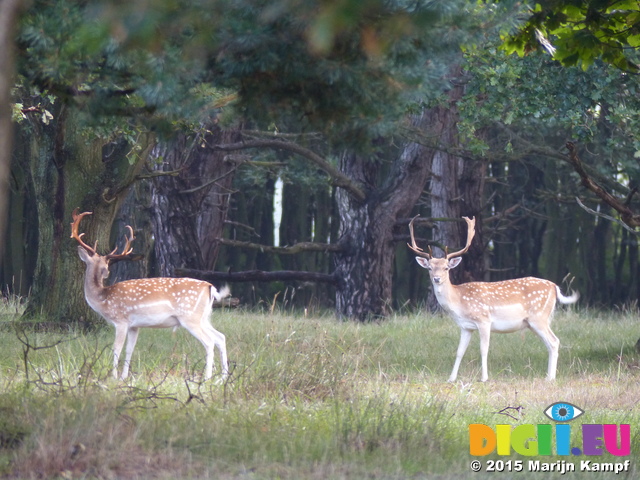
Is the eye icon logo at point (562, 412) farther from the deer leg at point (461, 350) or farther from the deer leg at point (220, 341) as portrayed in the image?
the deer leg at point (220, 341)

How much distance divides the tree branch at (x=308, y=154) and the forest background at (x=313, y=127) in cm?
5

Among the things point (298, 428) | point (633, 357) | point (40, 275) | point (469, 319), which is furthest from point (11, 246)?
point (298, 428)

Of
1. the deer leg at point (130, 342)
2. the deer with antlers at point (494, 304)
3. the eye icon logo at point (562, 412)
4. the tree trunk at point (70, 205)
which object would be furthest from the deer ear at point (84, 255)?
the eye icon logo at point (562, 412)

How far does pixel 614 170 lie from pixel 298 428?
1462 cm

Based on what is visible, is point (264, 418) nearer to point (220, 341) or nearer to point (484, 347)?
point (220, 341)

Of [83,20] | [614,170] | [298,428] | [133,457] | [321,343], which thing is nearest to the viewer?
[83,20]

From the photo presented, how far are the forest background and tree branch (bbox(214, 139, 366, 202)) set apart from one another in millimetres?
54

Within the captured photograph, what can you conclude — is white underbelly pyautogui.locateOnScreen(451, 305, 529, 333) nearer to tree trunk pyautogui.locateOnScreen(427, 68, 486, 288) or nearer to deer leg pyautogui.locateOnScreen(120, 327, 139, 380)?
deer leg pyautogui.locateOnScreen(120, 327, 139, 380)

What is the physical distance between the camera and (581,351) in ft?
37.8

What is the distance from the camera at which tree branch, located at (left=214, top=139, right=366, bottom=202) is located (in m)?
13.1

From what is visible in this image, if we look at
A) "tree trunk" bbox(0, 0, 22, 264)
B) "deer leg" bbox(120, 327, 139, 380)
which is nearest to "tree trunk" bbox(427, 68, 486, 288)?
"deer leg" bbox(120, 327, 139, 380)

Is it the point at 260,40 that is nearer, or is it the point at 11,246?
the point at 260,40

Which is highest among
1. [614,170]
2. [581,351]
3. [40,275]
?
[614,170]

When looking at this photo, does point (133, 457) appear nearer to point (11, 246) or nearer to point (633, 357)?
point (633, 357)
